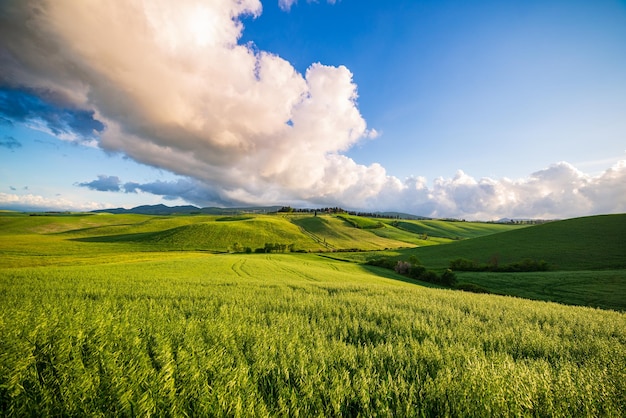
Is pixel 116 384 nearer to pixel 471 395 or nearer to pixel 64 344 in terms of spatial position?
pixel 64 344

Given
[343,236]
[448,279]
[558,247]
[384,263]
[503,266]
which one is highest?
[558,247]

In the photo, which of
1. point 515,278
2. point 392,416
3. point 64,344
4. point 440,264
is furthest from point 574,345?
point 440,264

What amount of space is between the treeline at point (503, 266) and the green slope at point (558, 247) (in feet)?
7.43

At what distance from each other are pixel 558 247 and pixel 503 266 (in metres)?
16.6

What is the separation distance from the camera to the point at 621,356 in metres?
5.10

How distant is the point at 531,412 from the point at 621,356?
4516 mm

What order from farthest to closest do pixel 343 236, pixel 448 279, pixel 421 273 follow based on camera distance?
1. pixel 343 236
2. pixel 421 273
3. pixel 448 279

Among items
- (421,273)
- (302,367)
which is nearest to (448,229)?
(421,273)

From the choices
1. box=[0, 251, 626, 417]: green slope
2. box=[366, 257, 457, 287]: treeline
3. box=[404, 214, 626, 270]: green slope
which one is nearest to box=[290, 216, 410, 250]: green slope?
box=[404, 214, 626, 270]: green slope

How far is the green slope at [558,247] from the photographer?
45.3 m

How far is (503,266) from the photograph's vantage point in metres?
48.3

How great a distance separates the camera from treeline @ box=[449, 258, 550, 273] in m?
45.4

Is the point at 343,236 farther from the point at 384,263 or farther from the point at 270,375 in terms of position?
the point at 270,375

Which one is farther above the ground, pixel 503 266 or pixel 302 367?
pixel 302 367
